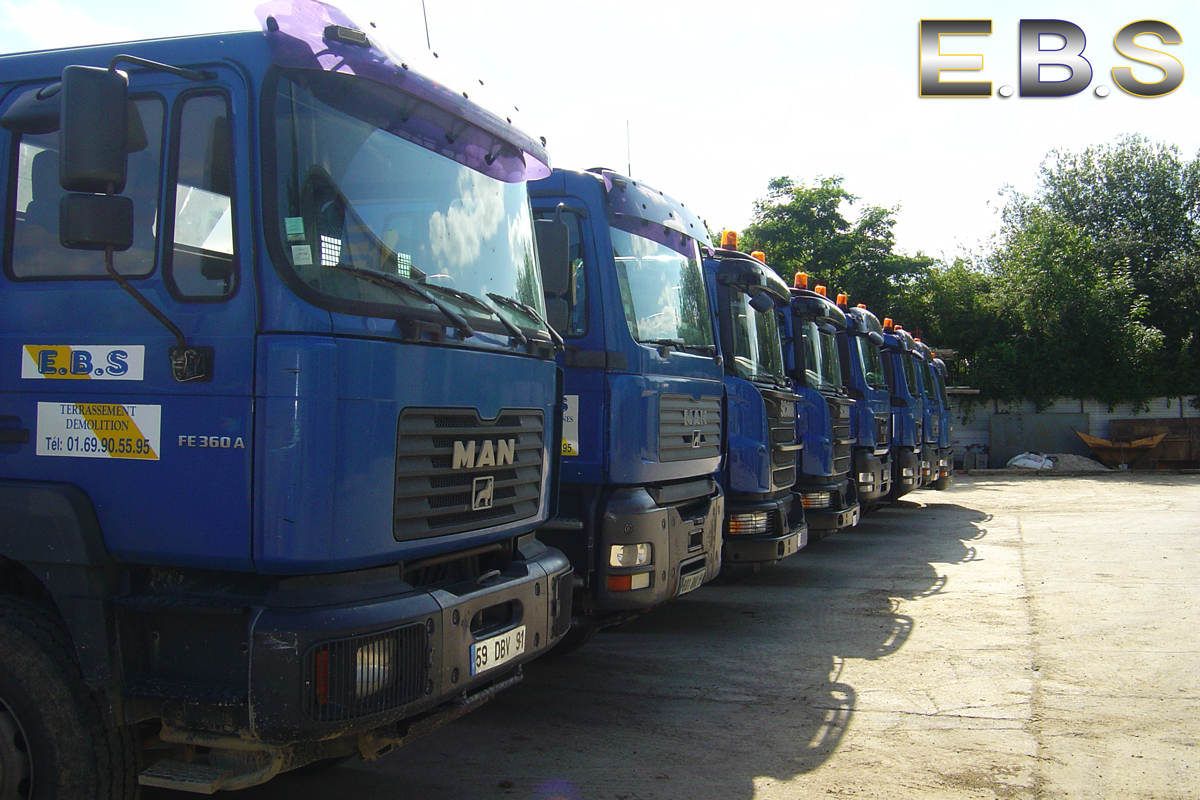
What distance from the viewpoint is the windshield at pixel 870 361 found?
42.4 ft

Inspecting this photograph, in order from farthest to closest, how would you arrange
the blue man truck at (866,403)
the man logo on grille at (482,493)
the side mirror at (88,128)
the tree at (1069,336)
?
the tree at (1069,336) < the blue man truck at (866,403) < the man logo on grille at (482,493) < the side mirror at (88,128)

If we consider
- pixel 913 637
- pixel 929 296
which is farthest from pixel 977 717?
pixel 929 296

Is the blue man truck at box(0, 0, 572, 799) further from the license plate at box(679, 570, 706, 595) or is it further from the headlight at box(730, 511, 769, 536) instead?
the headlight at box(730, 511, 769, 536)

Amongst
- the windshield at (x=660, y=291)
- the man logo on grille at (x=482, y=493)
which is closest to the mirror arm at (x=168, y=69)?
the man logo on grille at (x=482, y=493)

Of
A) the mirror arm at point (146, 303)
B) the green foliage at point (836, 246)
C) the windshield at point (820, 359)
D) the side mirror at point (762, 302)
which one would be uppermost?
the green foliage at point (836, 246)

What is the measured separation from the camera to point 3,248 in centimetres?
351

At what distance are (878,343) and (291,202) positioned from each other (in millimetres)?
11699

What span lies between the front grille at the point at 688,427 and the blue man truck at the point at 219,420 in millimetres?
2380

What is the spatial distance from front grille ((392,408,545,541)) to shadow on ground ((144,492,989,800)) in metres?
1.37

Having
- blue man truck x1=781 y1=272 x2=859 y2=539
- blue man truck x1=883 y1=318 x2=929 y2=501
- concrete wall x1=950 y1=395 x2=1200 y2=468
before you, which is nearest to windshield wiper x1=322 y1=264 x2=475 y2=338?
blue man truck x1=781 y1=272 x2=859 y2=539

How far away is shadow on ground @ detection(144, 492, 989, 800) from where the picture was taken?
4480 millimetres

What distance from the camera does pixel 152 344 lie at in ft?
10.8

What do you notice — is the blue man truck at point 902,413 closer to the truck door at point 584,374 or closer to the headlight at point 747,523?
the headlight at point 747,523

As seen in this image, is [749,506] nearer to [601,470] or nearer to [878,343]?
[601,470]
